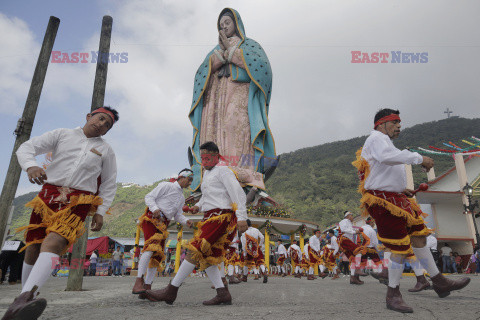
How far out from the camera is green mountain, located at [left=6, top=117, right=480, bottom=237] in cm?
4272

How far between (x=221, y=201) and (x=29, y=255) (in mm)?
1715

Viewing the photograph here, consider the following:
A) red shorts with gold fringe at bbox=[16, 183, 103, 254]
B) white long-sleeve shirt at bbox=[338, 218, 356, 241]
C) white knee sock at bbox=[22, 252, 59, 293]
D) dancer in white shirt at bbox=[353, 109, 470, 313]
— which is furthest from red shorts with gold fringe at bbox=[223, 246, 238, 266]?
white knee sock at bbox=[22, 252, 59, 293]

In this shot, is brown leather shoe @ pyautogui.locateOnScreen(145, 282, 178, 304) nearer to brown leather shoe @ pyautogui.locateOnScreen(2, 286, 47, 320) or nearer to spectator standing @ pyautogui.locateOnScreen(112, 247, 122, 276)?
brown leather shoe @ pyautogui.locateOnScreen(2, 286, 47, 320)

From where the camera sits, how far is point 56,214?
243 centimetres

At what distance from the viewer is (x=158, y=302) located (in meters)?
3.50

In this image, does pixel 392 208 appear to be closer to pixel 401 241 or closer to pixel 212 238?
pixel 401 241

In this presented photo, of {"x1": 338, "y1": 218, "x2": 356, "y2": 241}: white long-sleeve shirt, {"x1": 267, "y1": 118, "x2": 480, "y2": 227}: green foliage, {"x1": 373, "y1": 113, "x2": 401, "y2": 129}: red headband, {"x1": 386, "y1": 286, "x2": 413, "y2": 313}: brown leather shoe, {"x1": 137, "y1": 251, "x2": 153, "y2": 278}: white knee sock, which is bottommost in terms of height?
{"x1": 386, "y1": 286, "x2": 413, "y2": 313}: brown leather shoe

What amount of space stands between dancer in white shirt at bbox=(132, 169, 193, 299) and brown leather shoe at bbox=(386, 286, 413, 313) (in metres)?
2.50

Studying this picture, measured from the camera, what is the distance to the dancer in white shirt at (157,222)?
13.7ft

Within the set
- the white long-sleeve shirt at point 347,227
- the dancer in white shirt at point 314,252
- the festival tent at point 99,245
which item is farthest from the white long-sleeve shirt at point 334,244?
the festival tent at point 99,245

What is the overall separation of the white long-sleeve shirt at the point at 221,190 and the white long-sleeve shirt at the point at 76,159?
1.02m

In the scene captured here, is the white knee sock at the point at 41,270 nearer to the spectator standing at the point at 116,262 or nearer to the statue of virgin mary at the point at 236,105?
the statue of virgin mary at the point at 236,105

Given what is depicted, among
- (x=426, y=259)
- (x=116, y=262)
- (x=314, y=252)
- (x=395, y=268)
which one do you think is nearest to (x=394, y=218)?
(x=395, y=268)

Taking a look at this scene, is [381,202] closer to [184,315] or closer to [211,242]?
[211,242]
